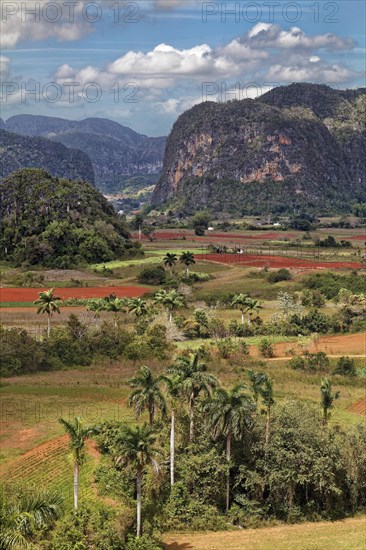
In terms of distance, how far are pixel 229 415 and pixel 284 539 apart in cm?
571

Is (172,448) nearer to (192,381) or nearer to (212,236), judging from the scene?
(192,381)

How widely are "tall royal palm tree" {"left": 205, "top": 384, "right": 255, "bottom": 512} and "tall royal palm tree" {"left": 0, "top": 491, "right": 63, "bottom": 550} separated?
26.2 ft

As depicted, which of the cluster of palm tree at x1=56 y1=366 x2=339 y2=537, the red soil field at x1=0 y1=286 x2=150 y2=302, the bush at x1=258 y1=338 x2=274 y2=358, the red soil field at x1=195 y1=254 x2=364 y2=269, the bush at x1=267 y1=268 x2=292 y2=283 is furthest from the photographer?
the red soil field at x1=195 y1=254 x2=364 y2=269

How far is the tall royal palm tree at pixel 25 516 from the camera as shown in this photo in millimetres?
22047

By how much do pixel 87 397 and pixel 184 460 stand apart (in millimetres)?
18883

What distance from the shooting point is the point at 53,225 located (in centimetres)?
12662

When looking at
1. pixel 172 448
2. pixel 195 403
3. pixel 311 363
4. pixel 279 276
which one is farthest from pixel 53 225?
pixel 172 448

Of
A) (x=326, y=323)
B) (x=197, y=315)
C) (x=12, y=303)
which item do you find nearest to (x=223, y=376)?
(x=197, y=315)

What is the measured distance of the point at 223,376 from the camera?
182 feet

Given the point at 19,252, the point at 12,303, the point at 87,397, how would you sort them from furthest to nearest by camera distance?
the point at 19,252, the point at 12,303, the point at 87,397

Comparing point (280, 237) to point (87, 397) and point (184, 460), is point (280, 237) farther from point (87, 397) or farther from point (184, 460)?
point (184, 460)

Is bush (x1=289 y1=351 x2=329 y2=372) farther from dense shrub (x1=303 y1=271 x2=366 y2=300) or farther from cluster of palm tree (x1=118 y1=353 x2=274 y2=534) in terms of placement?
dense shrub (x1=303 y1=271 x2=366 y2=300)

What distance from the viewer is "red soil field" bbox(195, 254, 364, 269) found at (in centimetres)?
11575

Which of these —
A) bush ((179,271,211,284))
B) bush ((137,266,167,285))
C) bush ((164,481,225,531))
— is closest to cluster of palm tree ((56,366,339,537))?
bush ((164,481,225,531))
